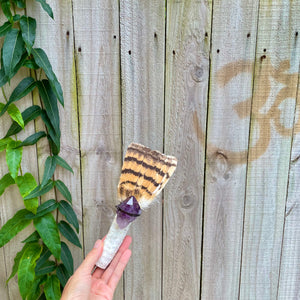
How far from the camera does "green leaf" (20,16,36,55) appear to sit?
37.3 inches

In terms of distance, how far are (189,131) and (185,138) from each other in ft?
0.10

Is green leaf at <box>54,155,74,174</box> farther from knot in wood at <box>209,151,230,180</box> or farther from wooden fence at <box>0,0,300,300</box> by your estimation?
knot in wood at <box>209,151,230,180</box>

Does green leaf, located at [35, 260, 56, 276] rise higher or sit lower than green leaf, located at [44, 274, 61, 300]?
higher

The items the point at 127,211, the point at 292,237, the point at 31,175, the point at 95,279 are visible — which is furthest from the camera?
the point at 292,237

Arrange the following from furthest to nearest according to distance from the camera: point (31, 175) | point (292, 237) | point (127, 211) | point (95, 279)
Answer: point (292, 237) → point (31, 175) → point (95, 279) → point (127, 211)

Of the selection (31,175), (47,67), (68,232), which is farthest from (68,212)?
(47,67)

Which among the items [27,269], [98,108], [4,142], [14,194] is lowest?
[27,269]

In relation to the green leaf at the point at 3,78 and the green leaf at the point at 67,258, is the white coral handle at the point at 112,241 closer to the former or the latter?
the green leaf at the point at 67,258

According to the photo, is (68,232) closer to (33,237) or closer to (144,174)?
(33,237)

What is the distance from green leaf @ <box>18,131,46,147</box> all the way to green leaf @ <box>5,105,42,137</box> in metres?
0.05

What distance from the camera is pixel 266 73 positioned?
108 cm

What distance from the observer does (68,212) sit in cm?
112

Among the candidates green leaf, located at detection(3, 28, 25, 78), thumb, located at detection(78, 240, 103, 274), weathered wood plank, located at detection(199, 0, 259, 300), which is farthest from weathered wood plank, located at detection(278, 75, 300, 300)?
green leaf, located at detection(3, 28, 25, 78)

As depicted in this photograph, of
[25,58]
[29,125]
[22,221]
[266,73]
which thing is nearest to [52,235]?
[22,221]
